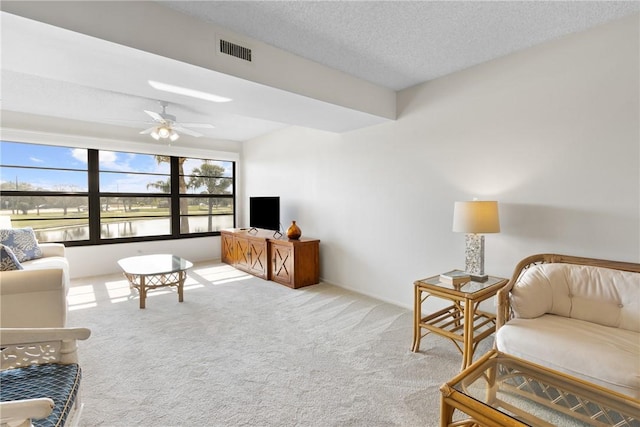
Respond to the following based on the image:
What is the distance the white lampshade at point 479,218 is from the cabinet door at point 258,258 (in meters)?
3.16

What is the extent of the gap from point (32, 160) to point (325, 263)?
4913 millimetres

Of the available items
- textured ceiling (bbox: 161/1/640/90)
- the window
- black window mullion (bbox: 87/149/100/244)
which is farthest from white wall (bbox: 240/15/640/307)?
black window mullion (bbox: 87/149/100/244)

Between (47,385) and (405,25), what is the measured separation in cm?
309

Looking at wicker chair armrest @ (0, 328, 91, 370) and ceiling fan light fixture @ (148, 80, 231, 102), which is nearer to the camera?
wicker chair armrest @ (0, 328, 91, 370)

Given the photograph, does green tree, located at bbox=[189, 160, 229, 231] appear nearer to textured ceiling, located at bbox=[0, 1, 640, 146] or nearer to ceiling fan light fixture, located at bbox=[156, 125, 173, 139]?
ceiling fan light fixture, located at bbox=[156, 125, 173, 139]

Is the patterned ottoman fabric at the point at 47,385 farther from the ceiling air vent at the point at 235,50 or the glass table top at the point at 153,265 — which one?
the ceiling air vent at the point at 235,50

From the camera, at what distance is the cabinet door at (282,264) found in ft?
14.6

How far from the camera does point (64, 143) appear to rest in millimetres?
4852

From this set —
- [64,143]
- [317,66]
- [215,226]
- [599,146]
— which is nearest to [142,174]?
[64,143]

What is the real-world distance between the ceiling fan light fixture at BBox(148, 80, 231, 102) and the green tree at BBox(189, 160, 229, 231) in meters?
3.66

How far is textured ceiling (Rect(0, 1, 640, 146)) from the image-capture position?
2082mm

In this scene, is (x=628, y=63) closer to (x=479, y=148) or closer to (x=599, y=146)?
(x=599, y=146)

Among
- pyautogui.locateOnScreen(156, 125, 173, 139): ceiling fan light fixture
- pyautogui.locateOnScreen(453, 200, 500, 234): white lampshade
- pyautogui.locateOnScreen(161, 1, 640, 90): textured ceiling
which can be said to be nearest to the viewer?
pyautogui.locateOnScreen(161, 1, 640, 90): textured ceiling

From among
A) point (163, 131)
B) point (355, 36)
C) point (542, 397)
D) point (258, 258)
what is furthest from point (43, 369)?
point (258, 258)
